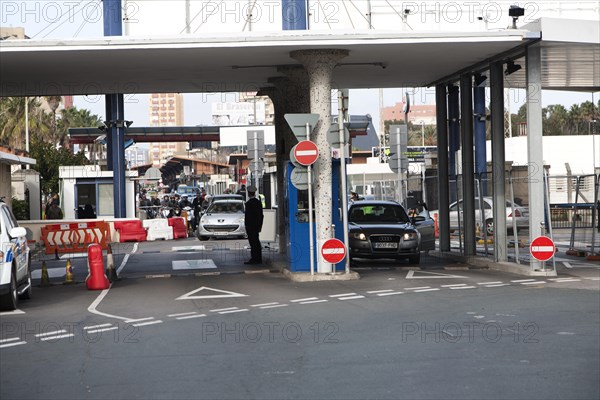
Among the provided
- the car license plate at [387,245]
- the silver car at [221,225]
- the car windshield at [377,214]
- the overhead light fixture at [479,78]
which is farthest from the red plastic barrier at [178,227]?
the overhead light fixture at [479,78]

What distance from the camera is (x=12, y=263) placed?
15906mm

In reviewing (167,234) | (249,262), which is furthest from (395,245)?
(167,234)

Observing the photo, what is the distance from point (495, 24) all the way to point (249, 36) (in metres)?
6.51

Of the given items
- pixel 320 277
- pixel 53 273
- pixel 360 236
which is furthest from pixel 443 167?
pixel 53 273

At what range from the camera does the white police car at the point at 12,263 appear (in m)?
15.5

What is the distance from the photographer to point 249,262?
25625mm

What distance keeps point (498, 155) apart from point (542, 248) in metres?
3.22

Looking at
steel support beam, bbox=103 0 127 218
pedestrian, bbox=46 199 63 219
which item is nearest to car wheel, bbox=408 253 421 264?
pedestrian, bbox=46 199 63 219

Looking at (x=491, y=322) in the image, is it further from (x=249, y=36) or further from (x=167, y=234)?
(x=167, y=234)

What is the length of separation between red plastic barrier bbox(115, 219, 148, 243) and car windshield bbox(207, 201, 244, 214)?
111 inches

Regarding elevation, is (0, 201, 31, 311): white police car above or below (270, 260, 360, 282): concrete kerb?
above

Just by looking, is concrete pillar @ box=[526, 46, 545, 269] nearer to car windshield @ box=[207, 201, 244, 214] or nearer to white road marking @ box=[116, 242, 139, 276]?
white road marking @ box=[116, 242, 139, 276]

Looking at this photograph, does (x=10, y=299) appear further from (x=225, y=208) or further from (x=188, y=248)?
(x=225, y=208)

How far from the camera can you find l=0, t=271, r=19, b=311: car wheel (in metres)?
15.8
